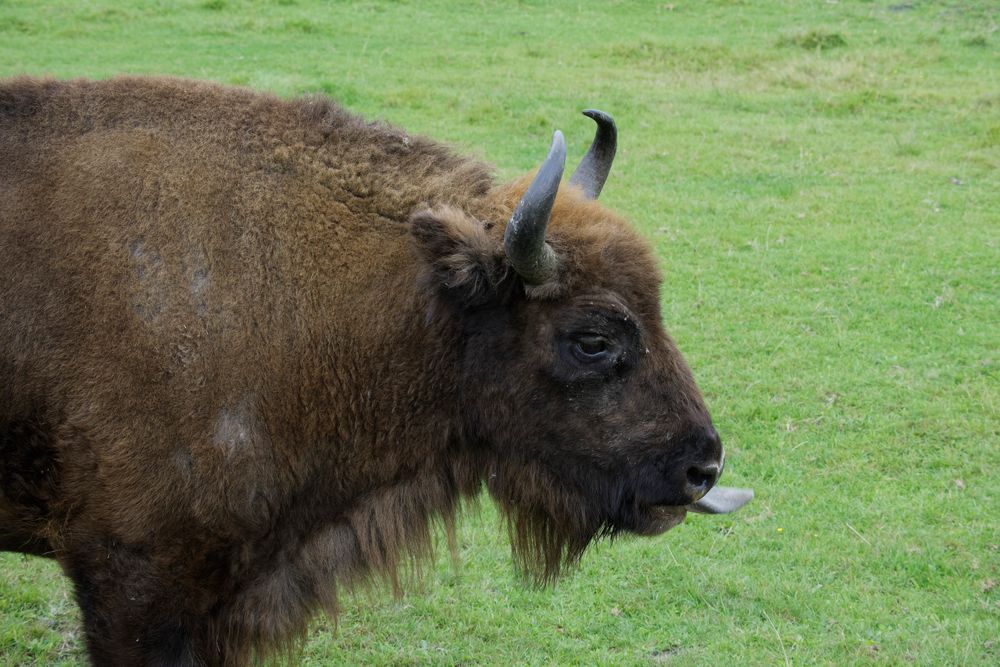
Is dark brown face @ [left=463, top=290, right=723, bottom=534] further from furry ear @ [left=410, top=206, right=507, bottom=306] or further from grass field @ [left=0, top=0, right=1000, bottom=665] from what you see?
grass field @ [left=0, top=0, right=1000, bottom=665]

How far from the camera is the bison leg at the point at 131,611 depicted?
3809 mm

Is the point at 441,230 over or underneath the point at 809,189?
over

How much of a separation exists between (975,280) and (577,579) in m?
5.09

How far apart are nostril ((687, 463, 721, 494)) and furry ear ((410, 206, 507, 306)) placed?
954 mm

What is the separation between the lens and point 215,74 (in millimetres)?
14445

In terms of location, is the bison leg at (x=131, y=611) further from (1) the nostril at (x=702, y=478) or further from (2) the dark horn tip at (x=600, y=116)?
(2) the dark horn tip at (x=600, y=116)

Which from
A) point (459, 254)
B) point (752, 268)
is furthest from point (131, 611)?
point (752, 268)

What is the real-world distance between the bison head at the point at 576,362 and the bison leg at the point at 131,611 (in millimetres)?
1184

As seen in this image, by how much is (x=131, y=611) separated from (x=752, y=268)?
6491mm

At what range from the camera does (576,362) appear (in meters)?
3.94

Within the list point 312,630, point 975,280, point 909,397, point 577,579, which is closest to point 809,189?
point 975,280

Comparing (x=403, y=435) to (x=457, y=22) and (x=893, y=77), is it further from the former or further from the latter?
(x=457, y=22)

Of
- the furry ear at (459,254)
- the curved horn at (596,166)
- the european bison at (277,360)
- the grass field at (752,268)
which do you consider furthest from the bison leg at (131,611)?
the curved horn at (596,166)

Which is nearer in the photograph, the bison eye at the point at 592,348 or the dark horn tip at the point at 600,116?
the bison eye at the point at 592,348
